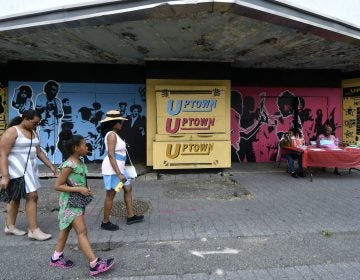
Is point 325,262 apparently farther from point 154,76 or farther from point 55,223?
point 154,76

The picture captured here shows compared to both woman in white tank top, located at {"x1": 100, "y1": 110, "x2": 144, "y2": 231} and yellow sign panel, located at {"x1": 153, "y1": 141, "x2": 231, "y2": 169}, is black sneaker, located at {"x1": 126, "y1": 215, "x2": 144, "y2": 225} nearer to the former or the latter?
woman in white tank top, located at {"x1": 100, "y1": 110, "x2": 144, "y2": 231}

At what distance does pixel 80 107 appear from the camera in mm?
10289

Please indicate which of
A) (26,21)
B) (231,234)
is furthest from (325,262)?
(26,21)

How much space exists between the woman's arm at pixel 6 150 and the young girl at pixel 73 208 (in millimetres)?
1055

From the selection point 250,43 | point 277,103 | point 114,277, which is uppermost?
point 250,43

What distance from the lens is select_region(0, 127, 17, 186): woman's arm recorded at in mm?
4176

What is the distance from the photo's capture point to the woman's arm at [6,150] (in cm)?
418

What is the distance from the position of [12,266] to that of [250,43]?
6280 millimetres

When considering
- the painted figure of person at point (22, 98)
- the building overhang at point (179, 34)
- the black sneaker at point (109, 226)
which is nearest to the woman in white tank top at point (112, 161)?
the black sneaker at point (109, 226)

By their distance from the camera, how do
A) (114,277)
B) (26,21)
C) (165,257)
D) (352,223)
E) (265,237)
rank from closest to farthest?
(114,277), (165,257), (265,237), (352,223), (26,21)

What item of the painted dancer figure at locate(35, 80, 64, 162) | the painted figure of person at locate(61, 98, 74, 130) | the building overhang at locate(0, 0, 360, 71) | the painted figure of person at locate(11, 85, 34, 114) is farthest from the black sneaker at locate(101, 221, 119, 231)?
the painted figure of person at locate(11, 85, 34, 114)

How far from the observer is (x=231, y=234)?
4.68 metres

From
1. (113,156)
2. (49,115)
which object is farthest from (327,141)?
(49,115)

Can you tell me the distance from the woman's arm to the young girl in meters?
1.06
